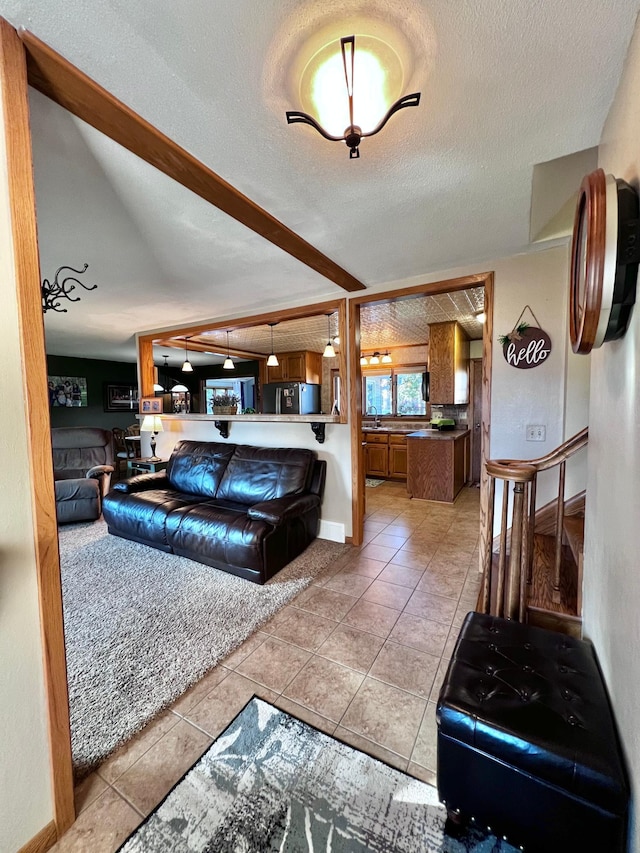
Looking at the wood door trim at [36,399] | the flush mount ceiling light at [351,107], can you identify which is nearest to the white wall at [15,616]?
the wood door trim at [36,399]

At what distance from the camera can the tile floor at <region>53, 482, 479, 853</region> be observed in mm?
1256

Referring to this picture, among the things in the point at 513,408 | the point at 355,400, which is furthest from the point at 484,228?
the point at 355,400

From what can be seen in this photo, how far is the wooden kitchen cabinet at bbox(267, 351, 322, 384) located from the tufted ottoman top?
6.03m

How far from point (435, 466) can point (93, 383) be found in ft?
23.5

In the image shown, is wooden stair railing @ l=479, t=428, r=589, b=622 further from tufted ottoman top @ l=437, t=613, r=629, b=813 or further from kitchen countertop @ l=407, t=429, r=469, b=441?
kitchen countertop @ l=407, t=429, r=469, b=441

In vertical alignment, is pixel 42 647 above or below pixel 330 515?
above

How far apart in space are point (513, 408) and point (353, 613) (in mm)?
1856

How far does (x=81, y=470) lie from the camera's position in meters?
4.68

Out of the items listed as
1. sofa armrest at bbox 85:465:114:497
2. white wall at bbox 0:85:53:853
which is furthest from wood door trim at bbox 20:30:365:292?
sofa armrest at bbox 85:465:114:497

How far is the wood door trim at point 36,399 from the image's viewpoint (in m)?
0.95

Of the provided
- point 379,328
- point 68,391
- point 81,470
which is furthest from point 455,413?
point 68,391

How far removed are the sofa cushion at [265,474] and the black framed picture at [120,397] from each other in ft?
17.2

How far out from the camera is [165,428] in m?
4.82

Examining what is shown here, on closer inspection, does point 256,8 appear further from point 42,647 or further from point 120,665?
point 120,665
